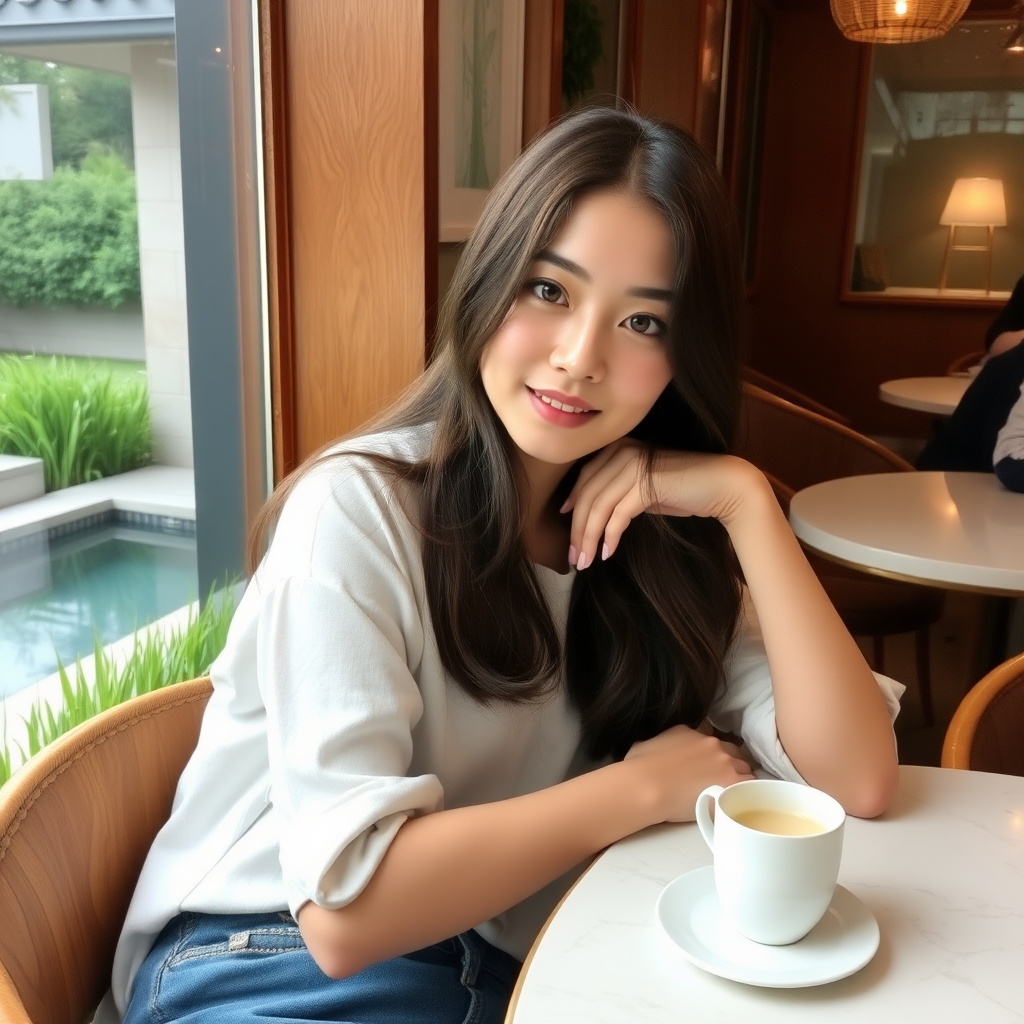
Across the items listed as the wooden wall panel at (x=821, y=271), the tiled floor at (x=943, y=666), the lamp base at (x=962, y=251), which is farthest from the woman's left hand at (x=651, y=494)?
the lamp base at (x=962, y=251)

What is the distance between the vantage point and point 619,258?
99 cm

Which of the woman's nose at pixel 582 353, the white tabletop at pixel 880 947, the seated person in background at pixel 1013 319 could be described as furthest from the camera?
the seated person in background at pixel 1013 319

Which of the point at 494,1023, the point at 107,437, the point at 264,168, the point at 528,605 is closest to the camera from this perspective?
the point at 494,1023

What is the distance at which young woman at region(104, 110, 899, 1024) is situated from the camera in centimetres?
83

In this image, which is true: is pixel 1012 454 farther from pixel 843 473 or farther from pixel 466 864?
pixel 466 864

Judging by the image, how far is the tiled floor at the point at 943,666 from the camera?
94.4 inches

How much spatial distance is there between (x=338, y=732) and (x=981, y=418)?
2387 mm

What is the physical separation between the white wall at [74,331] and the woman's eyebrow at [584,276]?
831 mm

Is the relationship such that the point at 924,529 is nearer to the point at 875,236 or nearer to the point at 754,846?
the point at 754,846

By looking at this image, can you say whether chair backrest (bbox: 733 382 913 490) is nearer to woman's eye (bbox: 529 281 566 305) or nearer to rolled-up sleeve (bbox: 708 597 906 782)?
rolled-up sleeve (bbox: 708 597 906 782)

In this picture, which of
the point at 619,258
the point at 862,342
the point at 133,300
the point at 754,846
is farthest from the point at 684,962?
the point at 862,342

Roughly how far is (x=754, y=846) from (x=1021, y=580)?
3.94 feet

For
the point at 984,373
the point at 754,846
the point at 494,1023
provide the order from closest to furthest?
the point at 754,846, the point at 494,1023, the point at 984,373

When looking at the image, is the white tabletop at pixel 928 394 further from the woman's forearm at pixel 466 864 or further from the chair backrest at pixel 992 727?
the woman's forearm at pixel 466 864
